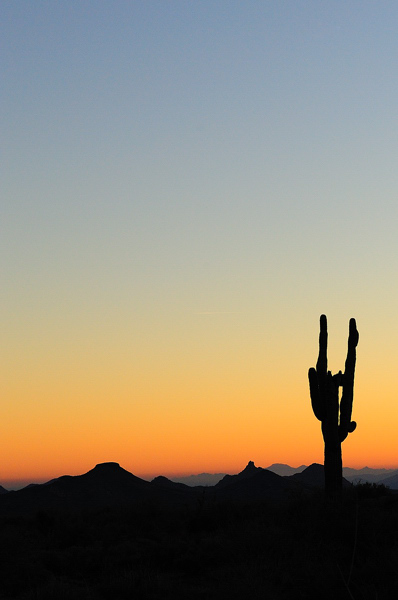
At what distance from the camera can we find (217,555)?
16984 mm

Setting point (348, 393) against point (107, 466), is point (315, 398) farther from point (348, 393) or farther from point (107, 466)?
point (107, 466)

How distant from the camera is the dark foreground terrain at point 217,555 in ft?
43.2

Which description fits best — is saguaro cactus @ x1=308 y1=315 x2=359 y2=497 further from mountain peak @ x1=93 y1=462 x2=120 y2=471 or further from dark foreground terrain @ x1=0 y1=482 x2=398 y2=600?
mountain peak @ x1=93 y1=462 x2=120 y2=471

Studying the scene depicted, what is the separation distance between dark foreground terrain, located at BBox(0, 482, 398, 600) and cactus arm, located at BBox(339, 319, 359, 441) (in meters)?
2.55

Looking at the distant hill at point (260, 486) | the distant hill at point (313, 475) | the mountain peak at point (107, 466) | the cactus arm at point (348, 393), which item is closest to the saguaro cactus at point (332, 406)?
the cactus arm at point (348, 393)

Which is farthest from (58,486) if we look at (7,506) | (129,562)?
(129,562)

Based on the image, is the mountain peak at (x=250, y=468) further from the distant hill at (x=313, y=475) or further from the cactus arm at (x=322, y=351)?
the cactus arm at (x=322, y=351)

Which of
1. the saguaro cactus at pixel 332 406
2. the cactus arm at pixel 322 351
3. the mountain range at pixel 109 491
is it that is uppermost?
the cactus arm at pixel 322 351

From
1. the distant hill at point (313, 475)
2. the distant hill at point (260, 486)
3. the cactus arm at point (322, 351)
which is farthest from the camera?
the distant hill at point (313, 475)

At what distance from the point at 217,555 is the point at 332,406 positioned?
8.72 m

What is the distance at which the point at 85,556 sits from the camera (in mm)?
17891

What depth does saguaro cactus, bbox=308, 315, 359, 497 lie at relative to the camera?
2396 cm

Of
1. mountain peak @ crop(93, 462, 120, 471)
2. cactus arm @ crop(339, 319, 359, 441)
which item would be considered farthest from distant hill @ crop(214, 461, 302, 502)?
cactus arm @ crop(339, 319, 359, 441)

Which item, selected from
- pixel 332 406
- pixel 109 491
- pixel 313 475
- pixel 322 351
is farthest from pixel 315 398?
pixel 313 475
